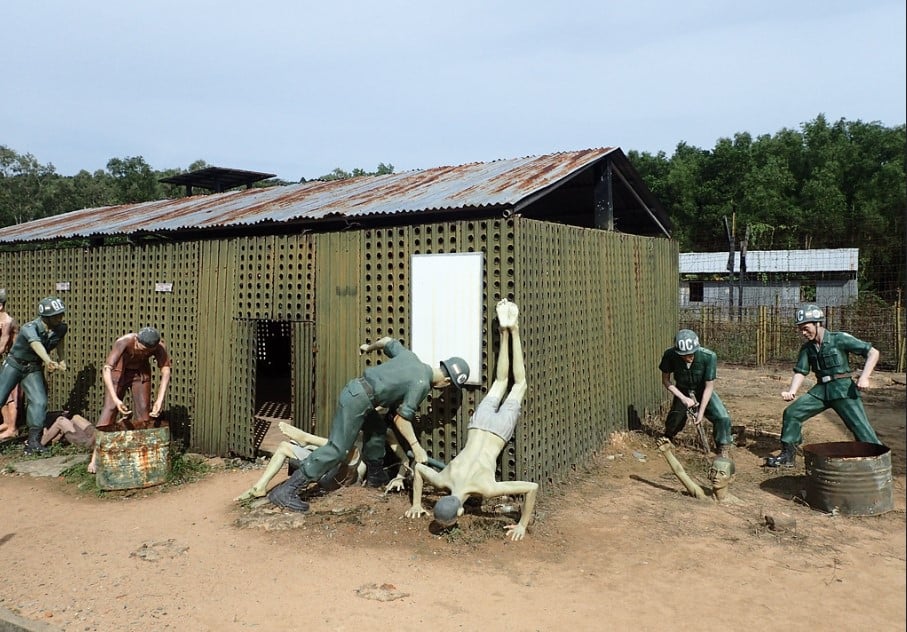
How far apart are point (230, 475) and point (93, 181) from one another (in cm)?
4264

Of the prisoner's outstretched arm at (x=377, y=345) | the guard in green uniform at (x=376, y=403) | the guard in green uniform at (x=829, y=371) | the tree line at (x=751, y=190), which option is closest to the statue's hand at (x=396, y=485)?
→ the guard in green uniform at (x=376, y=403)

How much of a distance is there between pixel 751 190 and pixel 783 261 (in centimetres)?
721

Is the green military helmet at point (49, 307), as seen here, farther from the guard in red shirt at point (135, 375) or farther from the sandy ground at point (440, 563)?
the sandy ground at point (440, 563)

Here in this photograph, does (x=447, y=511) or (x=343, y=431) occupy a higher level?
(x=343, y=431)

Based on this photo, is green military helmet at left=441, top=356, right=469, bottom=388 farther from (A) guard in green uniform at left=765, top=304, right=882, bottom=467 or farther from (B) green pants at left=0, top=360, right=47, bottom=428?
(B) green pants at left=0, top=360, right=47, bottom=428

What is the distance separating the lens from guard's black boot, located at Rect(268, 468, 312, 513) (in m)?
6.68

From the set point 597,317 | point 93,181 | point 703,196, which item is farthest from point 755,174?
point 93,181

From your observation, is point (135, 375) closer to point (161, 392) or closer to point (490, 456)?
point (161, 392)

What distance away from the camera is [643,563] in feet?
18.1

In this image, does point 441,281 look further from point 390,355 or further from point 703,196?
point 703,196

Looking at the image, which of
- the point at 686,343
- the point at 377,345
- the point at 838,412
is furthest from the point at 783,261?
the point at 377,345

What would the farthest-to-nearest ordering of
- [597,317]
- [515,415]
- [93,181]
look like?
1. [93,181]
2. [597,317]
3. [515,415]

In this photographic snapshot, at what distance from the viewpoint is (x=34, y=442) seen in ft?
30.5

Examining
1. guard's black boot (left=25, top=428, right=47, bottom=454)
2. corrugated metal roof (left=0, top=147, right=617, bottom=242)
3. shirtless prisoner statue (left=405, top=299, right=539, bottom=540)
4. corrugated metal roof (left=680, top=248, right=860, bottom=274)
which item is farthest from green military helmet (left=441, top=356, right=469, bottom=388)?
corrugated metal roof (left=680, top=248, right=860, bottom=274)
